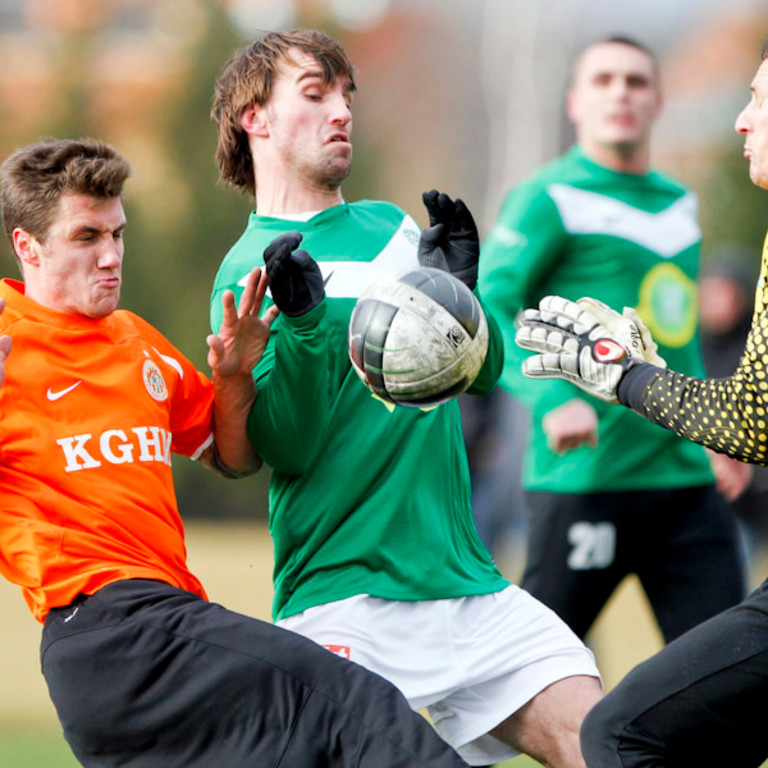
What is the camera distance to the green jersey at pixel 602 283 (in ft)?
17.8

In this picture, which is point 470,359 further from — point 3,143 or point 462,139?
point 462,139

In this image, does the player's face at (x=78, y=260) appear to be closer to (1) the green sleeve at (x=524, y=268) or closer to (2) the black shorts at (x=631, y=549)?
(1) the green sleeve at (x=524, y=268)

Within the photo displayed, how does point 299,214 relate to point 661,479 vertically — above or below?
above

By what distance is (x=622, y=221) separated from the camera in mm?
5598

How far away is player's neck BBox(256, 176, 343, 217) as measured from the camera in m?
4.23

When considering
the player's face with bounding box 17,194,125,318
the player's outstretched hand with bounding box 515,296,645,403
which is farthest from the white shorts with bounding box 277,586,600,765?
the player's face with bounding box 17,194,125,318

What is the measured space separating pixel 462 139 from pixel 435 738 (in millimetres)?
21857

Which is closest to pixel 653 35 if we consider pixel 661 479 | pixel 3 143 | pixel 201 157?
pixel 201 157

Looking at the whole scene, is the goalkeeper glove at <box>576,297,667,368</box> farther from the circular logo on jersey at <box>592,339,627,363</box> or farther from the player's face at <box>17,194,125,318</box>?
the player's face at <box>17,194,125,318</box>

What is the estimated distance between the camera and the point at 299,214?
4.23 m

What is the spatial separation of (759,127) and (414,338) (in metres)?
1.04

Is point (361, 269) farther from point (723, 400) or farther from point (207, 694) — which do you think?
point (207, 694)

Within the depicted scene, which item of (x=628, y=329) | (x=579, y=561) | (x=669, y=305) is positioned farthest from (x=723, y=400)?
(x=669, y=305)

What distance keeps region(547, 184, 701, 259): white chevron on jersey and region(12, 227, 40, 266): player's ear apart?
2419mm
